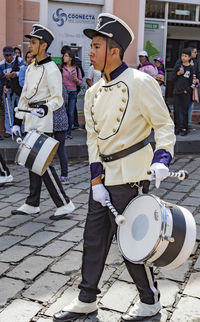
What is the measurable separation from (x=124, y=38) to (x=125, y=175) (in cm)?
84

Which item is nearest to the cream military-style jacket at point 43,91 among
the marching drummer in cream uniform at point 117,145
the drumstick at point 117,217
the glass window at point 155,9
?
the marching drummer in cream uniform at point 117,145

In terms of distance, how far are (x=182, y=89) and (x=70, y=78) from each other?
2315mm

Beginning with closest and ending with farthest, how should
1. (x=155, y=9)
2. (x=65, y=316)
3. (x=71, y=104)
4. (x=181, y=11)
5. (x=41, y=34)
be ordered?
(x=65, y=316) → (x=41, y=34) → (x=71, y=104) → (x=155, y=9) → (x=181, y=11)

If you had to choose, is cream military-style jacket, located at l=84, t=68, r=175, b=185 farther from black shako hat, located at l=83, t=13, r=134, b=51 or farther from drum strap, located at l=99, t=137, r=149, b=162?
black shako hat, located at l=83, t=13, r=134, b=51

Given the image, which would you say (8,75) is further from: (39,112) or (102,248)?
(102,248)

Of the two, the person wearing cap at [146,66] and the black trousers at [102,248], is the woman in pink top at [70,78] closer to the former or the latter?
the person wearing cap at [146,66]

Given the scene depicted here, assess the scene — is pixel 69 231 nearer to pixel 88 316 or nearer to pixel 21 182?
pixel 88 316

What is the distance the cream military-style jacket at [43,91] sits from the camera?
5.30 metres

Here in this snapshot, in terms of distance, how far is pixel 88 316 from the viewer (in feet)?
10.8

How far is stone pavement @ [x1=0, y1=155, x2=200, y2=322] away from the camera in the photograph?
3.37 metres

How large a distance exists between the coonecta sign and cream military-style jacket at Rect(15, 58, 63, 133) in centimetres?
616

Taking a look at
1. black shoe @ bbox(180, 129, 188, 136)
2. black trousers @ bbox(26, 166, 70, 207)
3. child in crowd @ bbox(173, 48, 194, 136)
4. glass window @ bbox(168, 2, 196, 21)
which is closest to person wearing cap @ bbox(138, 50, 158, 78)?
child in crowd @ bbox(173, 48, 194, 136)

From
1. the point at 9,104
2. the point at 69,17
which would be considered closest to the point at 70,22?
the point at 69,17

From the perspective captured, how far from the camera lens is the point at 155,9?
488 inches
